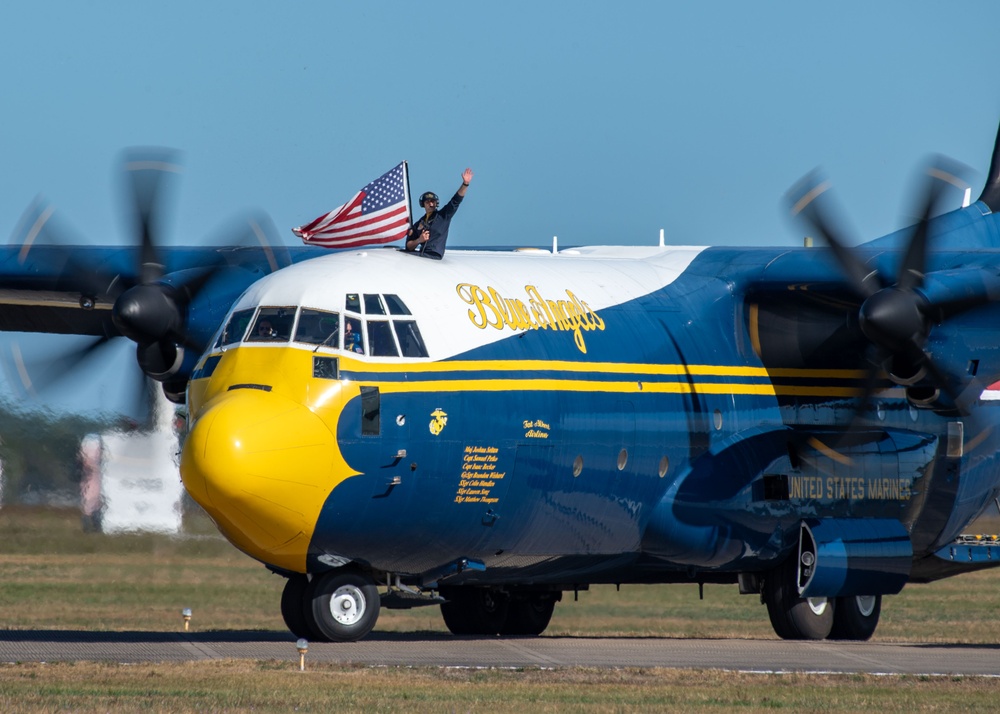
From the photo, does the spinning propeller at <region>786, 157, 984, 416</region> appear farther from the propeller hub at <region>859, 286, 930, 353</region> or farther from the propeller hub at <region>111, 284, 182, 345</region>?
the propeller hub at <region>111, 284, 182, 345</region>

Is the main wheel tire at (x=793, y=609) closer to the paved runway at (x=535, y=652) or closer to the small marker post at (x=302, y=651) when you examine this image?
the paved runway at (x=535, y=652)

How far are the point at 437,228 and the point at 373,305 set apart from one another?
1762 mm

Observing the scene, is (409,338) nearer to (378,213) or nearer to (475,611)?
(378,213)

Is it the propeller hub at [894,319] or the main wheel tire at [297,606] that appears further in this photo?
the propeller hub at [894,319]

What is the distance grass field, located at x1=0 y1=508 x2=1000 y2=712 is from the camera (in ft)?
42.5

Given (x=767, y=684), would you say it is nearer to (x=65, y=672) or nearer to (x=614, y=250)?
(x=65, y=672)

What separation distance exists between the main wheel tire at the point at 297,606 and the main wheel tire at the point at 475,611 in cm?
433

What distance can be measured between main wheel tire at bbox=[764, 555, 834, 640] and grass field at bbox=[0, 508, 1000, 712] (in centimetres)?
372

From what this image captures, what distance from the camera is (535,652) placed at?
1633 centimetres

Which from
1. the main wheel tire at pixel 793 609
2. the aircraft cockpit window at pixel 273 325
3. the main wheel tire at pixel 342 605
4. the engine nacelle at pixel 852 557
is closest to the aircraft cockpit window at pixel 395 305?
the aircraft cockpit window at pixel 273 325

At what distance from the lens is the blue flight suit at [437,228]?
16750 millimetres

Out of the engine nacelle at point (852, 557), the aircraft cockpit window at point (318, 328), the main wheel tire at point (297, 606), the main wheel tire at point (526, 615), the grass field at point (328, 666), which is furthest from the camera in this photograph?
the main wheel tire at point (526, 615)

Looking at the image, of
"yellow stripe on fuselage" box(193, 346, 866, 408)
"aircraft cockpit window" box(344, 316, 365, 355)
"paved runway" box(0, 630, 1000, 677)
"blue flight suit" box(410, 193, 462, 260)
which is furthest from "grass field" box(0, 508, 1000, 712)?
"blue flight suit" box(410, 193, 462, 260)

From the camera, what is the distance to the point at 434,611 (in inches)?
1047
